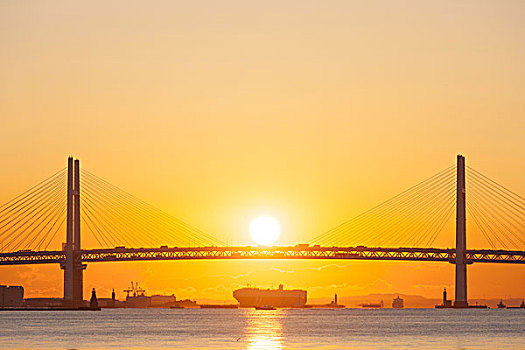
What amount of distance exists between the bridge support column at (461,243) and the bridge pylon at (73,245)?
41733 mm

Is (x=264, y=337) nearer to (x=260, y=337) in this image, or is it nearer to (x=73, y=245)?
(x=260, y=337)

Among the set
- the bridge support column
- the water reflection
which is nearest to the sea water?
the water reflection

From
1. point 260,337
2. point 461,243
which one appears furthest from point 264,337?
point 461,243

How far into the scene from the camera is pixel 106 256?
134250 mm

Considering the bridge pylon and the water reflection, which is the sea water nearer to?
the water reflection

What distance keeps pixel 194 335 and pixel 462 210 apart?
165 ft

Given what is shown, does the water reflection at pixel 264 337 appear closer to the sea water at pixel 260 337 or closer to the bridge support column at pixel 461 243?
the sea water at pixel 260 337

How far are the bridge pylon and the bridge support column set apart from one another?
4173 centimetres

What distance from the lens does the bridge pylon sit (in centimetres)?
12812

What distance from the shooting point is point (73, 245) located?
422 feet

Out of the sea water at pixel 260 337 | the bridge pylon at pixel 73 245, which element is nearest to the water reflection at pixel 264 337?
the sea water at pixel 260 337

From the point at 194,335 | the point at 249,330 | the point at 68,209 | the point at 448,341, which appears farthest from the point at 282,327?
the point at 68,209

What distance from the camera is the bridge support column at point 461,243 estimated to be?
5000 inches

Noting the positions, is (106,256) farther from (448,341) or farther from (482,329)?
(448,341)
